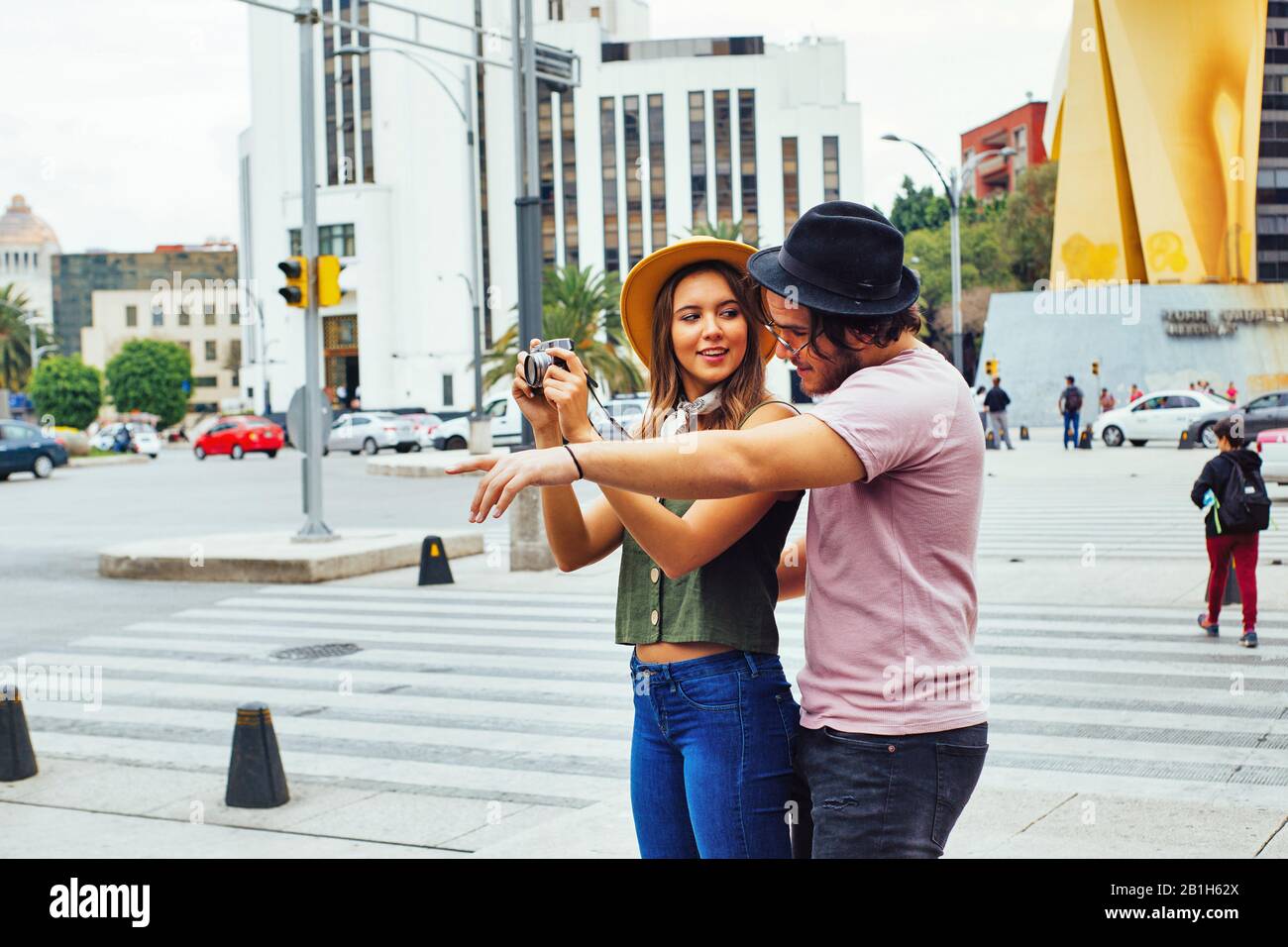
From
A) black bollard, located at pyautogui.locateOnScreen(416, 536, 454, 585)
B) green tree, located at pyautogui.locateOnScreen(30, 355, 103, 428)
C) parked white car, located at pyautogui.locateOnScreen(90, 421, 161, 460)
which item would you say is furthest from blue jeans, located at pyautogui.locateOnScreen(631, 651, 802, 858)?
green tree, located at pyautogui.locateOnScreen(30, 355, 103, 428)

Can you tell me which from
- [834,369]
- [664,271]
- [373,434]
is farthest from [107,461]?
[834,369]

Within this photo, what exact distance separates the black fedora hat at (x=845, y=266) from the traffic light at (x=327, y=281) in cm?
1373

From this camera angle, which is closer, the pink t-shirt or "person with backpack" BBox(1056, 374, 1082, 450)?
the pink t-shirt

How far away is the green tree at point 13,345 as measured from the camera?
299 feet

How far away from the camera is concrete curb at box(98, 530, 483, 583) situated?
14.3 meters

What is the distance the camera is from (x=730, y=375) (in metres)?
2.88

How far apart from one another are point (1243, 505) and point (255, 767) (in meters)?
6.58

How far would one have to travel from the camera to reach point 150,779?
6832 millimetres

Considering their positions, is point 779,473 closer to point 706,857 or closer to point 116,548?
point 706,857

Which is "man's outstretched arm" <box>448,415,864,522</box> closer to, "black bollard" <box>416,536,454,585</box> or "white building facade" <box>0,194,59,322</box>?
"black bollard" <box>416,536,454,585</box>

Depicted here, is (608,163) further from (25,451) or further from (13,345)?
(25,451)

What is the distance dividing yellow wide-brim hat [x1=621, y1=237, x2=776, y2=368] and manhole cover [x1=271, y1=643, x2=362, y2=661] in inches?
292

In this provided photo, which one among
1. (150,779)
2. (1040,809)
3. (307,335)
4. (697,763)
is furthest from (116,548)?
(697,763)

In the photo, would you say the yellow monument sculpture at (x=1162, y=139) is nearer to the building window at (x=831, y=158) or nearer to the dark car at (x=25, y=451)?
the dark car at (x=25, y=451)
